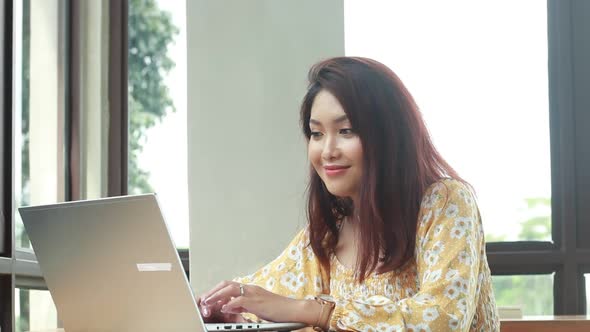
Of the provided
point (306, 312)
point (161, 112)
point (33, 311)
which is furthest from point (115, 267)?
point (161, 112)

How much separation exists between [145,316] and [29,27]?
5.23 ft

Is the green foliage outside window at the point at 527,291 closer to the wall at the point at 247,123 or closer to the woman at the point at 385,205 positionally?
the wall at the point at 247,123

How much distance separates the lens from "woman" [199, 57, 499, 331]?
1.83 m

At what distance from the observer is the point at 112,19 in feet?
11.3

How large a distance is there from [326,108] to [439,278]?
49 centimetres

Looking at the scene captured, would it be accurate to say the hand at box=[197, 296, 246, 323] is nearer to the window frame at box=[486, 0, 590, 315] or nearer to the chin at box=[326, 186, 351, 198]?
the chin at box=[326, 186, 351, 198]

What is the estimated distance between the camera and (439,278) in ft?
5.78


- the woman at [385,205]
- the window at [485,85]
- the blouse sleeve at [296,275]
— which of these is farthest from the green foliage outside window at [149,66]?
the woman at [385,205]

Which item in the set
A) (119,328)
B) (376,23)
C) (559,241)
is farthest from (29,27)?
(559,241)

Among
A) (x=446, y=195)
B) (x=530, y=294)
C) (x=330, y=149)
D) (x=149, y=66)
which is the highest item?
(x=149, y=66)

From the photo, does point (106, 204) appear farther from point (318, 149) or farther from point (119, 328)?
point (318, 149)

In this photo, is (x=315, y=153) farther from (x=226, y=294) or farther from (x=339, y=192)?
(x=226, y=294)

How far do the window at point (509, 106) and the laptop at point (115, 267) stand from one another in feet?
6.14

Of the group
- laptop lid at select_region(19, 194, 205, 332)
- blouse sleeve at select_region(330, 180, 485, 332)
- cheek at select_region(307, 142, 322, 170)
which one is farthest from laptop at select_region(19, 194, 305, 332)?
cheek at select_region(307, 142, 322, 170)
